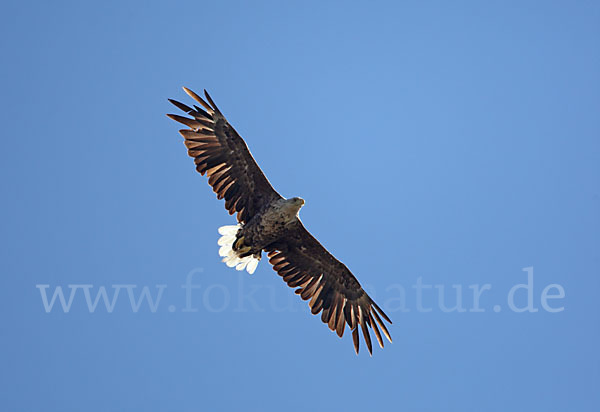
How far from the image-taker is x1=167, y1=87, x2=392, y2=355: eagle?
1346 centimetres

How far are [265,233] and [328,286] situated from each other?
167cm

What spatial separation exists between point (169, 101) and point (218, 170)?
53.8 inches

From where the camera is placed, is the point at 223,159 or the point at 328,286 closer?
the point at 223,159

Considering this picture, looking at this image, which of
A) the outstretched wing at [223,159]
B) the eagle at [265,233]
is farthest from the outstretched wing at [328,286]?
the outstretched wing at [223,159]

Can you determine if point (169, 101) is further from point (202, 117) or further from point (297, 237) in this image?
point (297, 237)

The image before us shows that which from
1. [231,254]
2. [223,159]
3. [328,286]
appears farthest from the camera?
[328,286]

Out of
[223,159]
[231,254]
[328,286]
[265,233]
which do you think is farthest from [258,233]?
[328,286]

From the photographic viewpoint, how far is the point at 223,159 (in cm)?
1354

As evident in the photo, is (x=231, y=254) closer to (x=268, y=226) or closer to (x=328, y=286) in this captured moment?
(x=268, y=226)

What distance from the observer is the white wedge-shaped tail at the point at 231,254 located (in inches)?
548

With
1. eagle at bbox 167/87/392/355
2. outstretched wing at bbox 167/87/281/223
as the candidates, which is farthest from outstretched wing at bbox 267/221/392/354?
outstretched wing at bbox 167/87/281/223

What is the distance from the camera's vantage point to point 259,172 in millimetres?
13570

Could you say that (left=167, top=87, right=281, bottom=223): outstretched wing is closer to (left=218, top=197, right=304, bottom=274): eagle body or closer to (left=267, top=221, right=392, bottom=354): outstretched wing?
(left=218, top=197, right=304, bottom=274): eagle body

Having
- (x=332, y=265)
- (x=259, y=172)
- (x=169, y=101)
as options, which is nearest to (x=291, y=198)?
(x=259, y=172)
